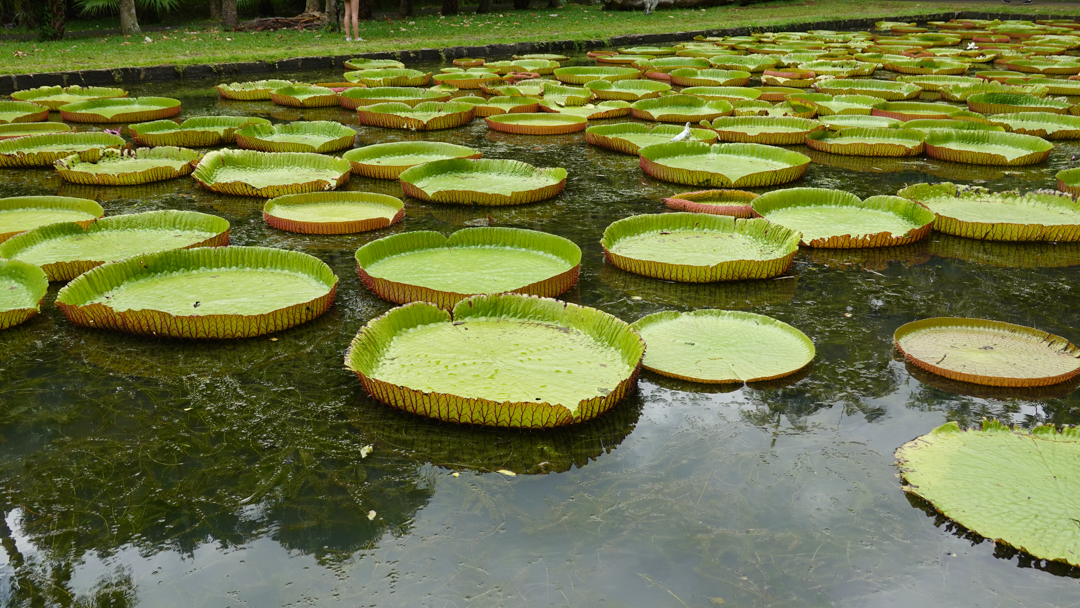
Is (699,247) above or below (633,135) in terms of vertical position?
below

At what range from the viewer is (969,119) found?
7.05 metres

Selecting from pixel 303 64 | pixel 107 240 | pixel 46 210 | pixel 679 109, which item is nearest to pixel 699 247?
pixel 107 240

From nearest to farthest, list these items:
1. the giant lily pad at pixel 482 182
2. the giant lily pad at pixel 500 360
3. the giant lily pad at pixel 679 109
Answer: the giant lily pad at pixel 500 360
the giant lily pad at pixel 482 182
the giant lily pad at pixel 679 109

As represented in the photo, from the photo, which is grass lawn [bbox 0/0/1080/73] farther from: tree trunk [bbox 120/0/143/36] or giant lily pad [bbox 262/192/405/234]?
giant lily pad [bbox 262/192/405/234]

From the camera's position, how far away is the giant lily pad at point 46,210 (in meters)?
4.48

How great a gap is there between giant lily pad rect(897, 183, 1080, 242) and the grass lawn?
880 centimetres

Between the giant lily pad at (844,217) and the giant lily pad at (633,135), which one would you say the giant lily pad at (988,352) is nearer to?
the giant lily pad at (844,217)

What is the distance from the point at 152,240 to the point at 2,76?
259 inches

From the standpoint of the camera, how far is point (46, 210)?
4641mm

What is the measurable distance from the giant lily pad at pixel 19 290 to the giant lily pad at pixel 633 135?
4.28 meters

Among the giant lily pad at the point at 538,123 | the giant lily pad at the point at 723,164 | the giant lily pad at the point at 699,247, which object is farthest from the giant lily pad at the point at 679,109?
the giant lily pad at the point at 699,247

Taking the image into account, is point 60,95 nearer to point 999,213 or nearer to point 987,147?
point 999,213

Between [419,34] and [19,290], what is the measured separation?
1175 centimetres

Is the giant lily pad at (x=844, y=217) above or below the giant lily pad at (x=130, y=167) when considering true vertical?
above
